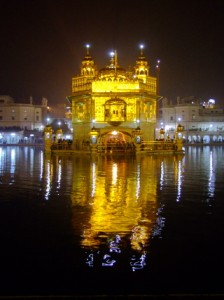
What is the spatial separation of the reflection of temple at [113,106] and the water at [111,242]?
94.5ft

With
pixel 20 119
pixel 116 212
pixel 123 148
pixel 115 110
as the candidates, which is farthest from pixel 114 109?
pixel 20 119

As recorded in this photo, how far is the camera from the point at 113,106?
43.2 m

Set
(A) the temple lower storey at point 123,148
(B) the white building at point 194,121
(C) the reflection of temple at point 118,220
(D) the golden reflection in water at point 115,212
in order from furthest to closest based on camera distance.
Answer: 1. (B) the white building at point 194,121
2. (A) the temple lower storey at point 123,148
3. (D) the golden reflection in water at point 115,212
4. (C) the reflection of temple at point 118,220

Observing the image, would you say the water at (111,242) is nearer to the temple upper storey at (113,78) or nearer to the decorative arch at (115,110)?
the decorative arch at (115,110)

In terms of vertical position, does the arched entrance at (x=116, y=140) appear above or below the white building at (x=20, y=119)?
below

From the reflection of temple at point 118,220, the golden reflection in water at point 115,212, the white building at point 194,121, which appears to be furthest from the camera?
the white building at point 194,121

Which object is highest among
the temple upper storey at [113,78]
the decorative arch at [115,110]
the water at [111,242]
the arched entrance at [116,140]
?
the temple upper storey at [113,78]

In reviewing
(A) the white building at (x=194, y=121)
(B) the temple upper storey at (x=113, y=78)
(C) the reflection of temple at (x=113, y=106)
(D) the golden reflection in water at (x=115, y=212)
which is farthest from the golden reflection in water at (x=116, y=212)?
(A) the white building at (x=194, y=121)

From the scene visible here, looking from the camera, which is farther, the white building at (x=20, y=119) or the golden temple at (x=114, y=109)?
the white building at (x=20, y=119)

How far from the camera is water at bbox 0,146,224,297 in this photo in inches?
245

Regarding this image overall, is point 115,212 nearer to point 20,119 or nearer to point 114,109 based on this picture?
point 114,109

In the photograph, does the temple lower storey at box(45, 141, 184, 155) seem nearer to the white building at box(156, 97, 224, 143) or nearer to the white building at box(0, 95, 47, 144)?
the white building at box(0, 95, 47, 144)

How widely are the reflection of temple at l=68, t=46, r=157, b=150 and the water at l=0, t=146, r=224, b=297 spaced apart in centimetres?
2881

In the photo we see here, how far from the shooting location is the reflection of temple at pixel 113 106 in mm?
43438
